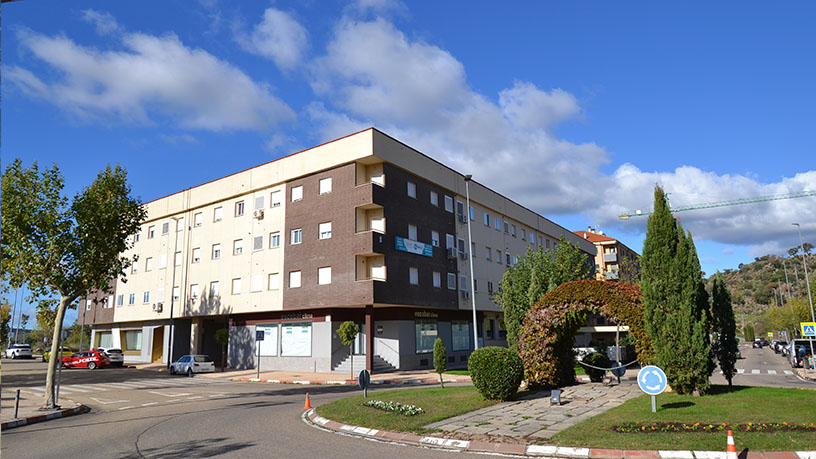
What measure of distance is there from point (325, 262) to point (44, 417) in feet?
62.5

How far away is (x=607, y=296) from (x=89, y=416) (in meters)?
16.8

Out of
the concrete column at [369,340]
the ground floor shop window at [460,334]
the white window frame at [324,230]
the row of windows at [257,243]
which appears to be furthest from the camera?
the ground floor shop window at [460,334]

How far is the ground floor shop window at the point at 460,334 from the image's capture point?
4062 cm

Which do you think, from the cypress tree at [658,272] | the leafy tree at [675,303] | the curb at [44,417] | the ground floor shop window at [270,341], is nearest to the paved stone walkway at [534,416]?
the leafy tree at [675,303]

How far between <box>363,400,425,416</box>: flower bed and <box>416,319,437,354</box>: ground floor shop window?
66.1ft

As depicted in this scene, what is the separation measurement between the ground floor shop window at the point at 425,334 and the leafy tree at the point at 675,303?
2210cm

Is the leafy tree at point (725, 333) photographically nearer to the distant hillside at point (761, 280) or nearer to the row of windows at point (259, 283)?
the row of windows at point (259, 283)

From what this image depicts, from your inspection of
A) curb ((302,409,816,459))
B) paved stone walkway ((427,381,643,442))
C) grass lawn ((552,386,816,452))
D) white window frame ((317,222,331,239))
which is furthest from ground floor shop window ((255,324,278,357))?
grass lawn ((552,386,816,452))

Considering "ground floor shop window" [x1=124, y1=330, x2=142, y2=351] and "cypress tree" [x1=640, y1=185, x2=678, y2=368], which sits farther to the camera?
"ground floor shop window" [x1=124, y1=330, x2=142, y2=351]

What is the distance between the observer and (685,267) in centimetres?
1506

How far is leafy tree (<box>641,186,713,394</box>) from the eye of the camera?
14.6m

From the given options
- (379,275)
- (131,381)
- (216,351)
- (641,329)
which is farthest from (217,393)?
(216,351)

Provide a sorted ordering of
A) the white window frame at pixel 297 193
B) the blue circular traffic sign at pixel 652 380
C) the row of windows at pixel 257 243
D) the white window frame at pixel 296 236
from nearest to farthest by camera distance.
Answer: the blue circular traffic sign at pixel 652 380
the row of windows at pixel 257 243
the white window frame at pixel 296 236
the white window frame at pixel 297 193

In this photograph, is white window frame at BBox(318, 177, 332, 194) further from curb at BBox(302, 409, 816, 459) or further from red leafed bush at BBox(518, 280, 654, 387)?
curb at BBox(302, 409, 816, 459)
